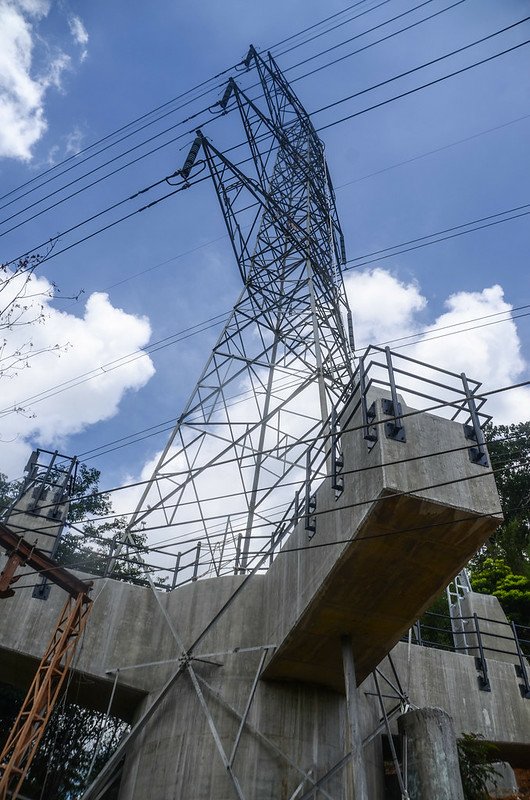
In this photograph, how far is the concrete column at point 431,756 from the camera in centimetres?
903

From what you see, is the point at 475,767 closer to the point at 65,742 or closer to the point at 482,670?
the point at 482,670

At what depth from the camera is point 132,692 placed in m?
11.3

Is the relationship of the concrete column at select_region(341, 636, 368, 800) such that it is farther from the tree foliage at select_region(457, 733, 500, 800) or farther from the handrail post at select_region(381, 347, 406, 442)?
the handrail post at select_region(381, 347, 406, 442)

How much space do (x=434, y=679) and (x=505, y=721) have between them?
178 centimetres

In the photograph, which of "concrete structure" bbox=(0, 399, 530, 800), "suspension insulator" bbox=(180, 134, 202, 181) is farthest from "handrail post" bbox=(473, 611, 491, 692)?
"suspension insulator" bbox=(180, 134, 202, 181)

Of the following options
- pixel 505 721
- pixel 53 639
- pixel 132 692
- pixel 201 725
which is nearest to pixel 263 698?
pixel 201 725

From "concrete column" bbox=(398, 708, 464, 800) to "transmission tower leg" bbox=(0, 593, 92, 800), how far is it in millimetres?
6207

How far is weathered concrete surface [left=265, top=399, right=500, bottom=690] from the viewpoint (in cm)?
749

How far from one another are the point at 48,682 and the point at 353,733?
617 centimetres

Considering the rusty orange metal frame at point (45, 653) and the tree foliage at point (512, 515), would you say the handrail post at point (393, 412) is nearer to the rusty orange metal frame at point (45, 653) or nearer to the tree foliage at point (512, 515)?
the rusty orange metal frame at point (45, 653)

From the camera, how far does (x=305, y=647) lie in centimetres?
950

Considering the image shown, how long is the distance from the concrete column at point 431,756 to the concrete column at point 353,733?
38.0 inches

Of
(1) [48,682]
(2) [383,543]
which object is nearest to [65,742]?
(1) [48,682]

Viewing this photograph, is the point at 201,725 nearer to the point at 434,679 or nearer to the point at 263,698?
the point at 263,698
